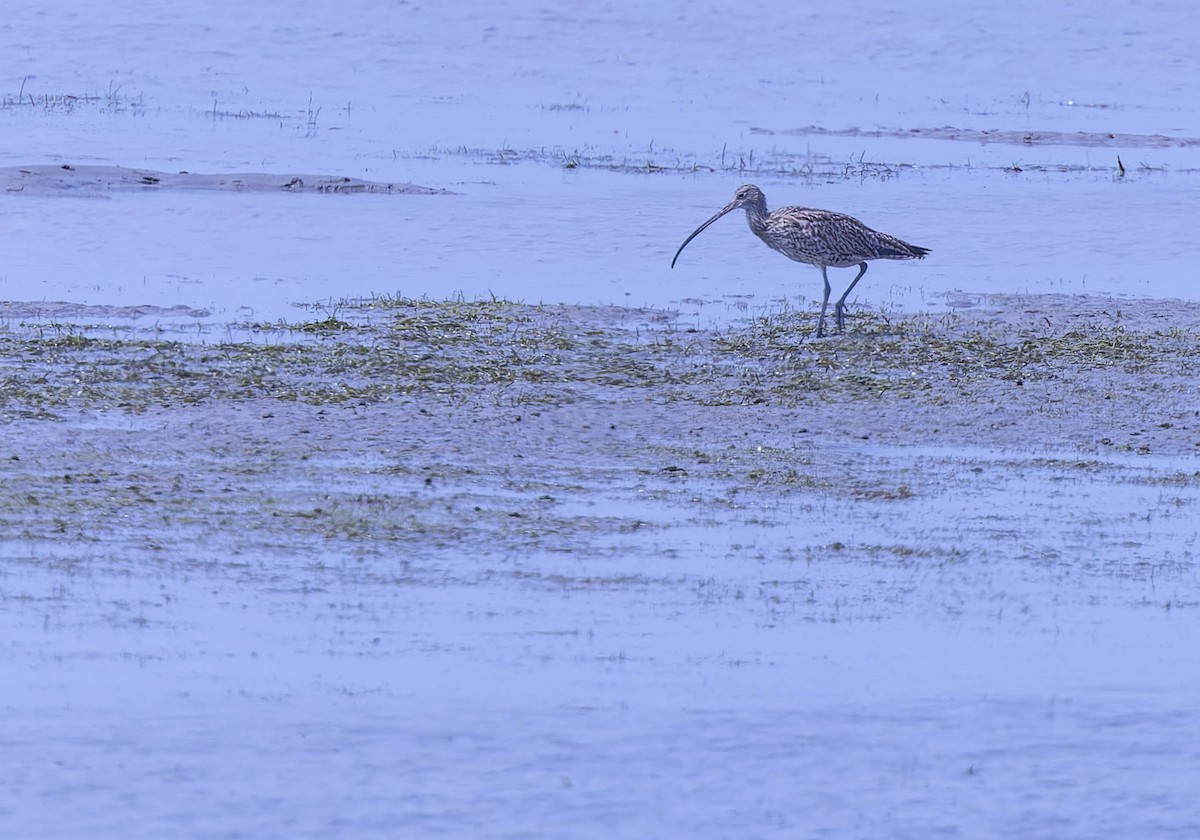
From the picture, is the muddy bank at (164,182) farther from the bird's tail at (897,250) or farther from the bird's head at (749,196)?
the bird's tail at (897,250)

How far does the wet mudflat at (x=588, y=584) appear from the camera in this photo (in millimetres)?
5902

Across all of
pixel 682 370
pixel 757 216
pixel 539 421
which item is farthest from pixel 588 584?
pixel 757 216

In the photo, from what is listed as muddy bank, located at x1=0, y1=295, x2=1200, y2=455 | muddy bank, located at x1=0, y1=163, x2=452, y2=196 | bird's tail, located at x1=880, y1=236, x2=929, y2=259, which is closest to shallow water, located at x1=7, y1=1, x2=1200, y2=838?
muddy bank, located at x1=0, y1=295, x2=1200, y2=455

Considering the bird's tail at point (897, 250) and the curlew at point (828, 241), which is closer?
the curlew at point (828, 241)

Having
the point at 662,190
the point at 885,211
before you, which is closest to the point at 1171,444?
the point at 885,211

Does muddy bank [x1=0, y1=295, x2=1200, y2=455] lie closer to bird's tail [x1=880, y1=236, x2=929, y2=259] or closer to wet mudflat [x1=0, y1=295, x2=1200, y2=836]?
wet mudflat [x1=0, y1=295, x2=1200, y2=836]

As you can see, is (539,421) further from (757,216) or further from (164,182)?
(164,182)

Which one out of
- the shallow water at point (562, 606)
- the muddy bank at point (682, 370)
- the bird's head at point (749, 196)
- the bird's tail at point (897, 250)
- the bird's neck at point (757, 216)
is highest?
the bird's head at point (749, 196)

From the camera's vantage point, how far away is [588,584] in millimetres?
7520

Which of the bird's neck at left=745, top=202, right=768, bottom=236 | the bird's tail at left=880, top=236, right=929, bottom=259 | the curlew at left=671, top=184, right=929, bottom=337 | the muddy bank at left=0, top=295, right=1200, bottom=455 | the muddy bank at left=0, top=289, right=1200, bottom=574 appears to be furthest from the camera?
the bird's neck at left=745, top=202, right=768, bottom=236

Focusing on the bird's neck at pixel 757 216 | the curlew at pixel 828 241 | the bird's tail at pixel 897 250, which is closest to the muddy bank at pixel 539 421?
the curlew at pixel 828 241

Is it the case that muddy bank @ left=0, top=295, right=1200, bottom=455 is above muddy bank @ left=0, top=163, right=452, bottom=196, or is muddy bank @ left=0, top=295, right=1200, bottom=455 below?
below

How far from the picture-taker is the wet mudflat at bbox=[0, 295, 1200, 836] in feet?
19.4

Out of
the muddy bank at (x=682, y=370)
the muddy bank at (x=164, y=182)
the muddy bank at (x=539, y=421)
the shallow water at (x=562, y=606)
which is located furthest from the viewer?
the muddy bank at (x=164, y=182)
